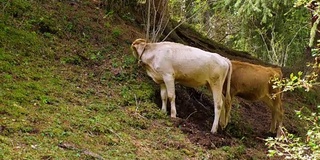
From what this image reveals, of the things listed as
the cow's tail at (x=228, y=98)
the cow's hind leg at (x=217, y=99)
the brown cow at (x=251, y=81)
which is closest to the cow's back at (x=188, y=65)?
the cow's hind leg at (x=217, y=99)

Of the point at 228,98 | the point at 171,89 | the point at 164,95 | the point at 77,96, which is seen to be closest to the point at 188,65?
the point at 171,89

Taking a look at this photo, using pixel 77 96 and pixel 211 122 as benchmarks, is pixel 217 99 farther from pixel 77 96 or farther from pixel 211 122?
pixel 77 96

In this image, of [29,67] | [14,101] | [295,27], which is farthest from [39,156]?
[295,27]

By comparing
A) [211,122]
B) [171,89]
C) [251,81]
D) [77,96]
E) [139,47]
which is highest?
[139,47]

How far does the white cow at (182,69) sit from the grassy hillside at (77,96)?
15.4 inches

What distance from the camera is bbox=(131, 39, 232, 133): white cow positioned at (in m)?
7.14

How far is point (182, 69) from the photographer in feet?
23.5

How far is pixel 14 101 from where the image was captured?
5.73 m

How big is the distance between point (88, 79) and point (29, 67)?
101cm

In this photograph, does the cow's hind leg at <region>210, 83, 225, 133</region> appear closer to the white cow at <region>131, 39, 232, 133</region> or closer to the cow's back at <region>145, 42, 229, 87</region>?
the white cow at <region>131, 39, 232, 133</region>

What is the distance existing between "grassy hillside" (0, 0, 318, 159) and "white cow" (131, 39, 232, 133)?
0.39 m

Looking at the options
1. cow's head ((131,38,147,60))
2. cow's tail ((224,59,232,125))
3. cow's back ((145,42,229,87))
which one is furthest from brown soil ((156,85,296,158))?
cow's head ((131,38,147,60))

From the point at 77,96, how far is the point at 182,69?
1.74m

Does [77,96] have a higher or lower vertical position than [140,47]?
lower
